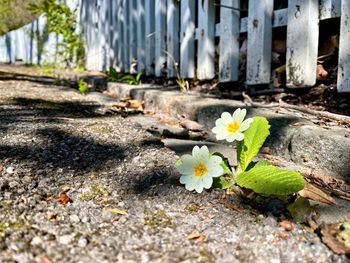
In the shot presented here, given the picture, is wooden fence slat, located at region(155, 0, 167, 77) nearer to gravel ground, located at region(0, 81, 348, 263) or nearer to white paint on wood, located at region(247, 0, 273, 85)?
white paint on wood, located at region(247, 0, 273, 85)

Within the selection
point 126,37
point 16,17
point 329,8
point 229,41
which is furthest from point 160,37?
point 16,17

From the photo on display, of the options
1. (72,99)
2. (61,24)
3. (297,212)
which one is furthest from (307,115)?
(61,24)

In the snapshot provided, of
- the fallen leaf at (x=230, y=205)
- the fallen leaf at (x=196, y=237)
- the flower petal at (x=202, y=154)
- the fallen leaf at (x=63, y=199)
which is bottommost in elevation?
the fallen leaf at (x=196, y=237)

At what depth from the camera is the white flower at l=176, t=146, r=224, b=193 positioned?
44.2 inches

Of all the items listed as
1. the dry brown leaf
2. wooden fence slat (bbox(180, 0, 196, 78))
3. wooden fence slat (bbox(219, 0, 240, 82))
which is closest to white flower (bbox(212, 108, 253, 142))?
the dry brown leaf

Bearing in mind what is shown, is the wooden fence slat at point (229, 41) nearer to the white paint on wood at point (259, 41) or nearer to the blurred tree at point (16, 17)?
the white paint on wood at point (259, 41)

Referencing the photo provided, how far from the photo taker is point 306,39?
2094 mm

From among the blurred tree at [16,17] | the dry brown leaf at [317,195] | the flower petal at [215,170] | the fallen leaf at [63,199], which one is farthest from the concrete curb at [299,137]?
the blurred tree at [16,17]

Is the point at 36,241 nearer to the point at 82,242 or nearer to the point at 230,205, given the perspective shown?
the point at 82,242

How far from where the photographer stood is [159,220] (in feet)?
3.41

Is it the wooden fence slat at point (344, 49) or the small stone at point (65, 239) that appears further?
the wooden fence slat at point (344, 49)

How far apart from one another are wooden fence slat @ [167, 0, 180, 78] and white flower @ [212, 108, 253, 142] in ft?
7.06

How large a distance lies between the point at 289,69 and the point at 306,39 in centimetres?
19

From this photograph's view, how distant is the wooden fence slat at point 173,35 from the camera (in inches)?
132
